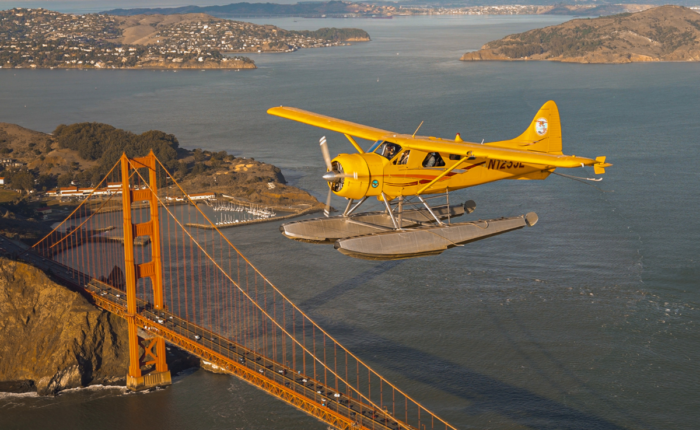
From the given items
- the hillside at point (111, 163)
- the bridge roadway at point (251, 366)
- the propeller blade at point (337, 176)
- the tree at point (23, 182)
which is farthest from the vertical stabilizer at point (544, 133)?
the tree at point (23, 182)

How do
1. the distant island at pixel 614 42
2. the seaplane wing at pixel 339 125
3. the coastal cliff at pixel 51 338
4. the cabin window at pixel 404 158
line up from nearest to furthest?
the cabin window at pixel 404 158 < the seaplane wing at pixel 339 125 < the coastal cliff at pixel 51 338 < the distant island at pixel 614 42

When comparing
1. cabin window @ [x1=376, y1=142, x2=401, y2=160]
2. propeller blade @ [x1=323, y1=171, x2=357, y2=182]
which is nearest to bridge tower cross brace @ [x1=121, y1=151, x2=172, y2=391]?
cabin window @ [x1=376, y1=142, x2=401, y2=160]

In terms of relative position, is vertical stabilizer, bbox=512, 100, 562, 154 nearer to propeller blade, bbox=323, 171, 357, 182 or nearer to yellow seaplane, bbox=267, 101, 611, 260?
yellow seaplane, bbox=267, 101, 611, 260

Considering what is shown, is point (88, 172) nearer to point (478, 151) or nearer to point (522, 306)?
point (522, 306)

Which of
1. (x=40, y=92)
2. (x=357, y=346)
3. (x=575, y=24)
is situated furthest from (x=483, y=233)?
(x=575, y=24)

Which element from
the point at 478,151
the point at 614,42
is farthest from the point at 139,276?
the point at 614,42

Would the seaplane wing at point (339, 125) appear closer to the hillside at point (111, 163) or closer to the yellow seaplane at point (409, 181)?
the yellow seaplane at point (409, 181)

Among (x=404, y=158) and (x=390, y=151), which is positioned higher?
(x=390, y=151)
